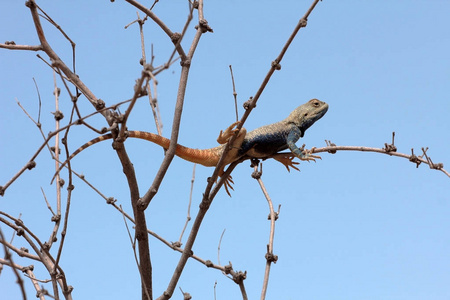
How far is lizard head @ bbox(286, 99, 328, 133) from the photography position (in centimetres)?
581

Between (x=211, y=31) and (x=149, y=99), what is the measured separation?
889 mm

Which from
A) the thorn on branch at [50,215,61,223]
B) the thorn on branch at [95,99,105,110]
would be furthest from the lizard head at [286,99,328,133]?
the thorn on branch at [95,99,105,110]

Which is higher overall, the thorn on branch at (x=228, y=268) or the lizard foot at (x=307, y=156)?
the lizard foot at (x=307, y=156)

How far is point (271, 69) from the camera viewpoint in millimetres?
3615

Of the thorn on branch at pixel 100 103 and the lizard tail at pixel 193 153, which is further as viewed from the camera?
the lizard tail at pixel 193 153

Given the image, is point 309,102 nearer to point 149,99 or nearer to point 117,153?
point 149,99

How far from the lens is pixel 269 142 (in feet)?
17.7

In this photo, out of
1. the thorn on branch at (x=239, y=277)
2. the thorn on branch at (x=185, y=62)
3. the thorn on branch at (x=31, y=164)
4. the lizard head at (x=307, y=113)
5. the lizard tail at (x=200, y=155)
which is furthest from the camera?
the lizard head at (x=307, y=113)

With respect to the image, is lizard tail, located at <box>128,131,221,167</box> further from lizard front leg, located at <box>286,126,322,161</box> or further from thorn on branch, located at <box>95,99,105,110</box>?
thorn on branch, located at <box>95,99,105,110</box>

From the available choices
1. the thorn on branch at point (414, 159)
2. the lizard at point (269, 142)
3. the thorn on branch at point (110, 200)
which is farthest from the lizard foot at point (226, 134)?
the thorn on branch at point (414, 159)

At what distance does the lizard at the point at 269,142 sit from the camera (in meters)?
5.07

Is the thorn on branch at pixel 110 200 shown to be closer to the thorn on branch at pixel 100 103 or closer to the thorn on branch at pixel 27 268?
the thorn on branch at pixel 27 268

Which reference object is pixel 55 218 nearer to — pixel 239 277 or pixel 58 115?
pixel 58 115

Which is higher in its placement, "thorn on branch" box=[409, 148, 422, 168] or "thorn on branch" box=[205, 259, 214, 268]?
"thorn on branch" box=[409, 148, 422, 168]
